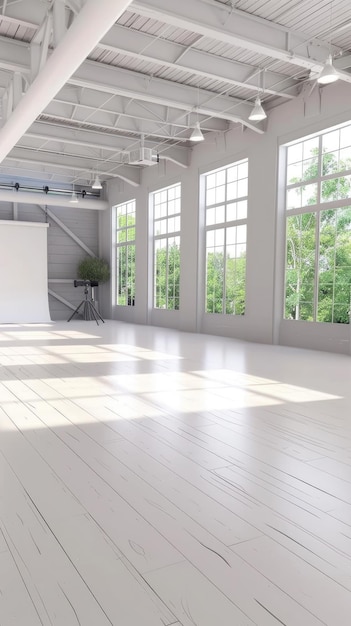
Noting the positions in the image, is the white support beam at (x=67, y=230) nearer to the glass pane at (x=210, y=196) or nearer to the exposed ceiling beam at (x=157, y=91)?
the glass pane at (x=210, y=196)

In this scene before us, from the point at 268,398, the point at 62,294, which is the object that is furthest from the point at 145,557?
the point at 62,294

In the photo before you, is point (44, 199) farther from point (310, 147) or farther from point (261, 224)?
point (310, 147)

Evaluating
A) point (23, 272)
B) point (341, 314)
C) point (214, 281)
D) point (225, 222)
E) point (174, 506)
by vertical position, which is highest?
point (225, 222)

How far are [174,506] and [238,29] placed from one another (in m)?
5.83

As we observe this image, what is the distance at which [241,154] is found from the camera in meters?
9.74

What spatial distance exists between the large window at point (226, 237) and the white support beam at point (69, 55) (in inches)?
182

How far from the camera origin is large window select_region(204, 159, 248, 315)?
394 inches

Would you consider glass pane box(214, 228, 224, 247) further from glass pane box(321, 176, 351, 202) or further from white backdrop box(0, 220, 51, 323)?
white backdrop box(0, 220, 51, 323)

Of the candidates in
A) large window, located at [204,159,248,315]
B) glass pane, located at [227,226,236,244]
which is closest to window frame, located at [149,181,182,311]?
large window, located at [204,159,248,315]

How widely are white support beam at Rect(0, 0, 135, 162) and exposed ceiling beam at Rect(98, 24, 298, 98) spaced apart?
99cm

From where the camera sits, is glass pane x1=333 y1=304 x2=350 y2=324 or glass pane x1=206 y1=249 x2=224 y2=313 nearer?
glass pane x1=333 y1=304 x2=350 y2=324

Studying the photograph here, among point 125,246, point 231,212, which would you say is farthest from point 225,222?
point 125,246

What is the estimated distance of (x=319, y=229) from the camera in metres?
8.06

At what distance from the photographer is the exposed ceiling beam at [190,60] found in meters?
6.28
